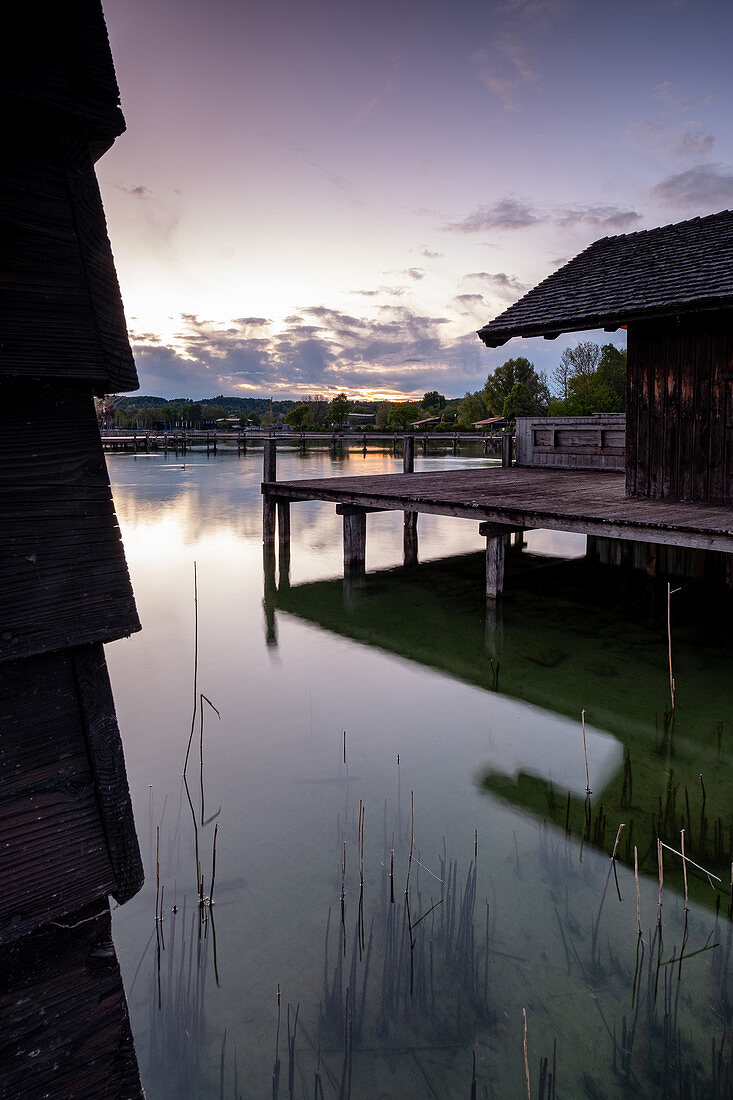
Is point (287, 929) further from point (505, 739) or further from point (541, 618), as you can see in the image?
point (541, 618)

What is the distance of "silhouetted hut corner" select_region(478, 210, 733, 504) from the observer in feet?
28.9

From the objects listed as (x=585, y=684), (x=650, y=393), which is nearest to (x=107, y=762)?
(x=585, y=684)

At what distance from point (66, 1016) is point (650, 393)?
10494 millimetres

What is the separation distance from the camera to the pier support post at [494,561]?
9578 millimetres

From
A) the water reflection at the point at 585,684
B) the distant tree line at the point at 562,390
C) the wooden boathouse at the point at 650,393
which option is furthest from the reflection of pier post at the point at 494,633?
the distant tree line at the point at 562,390

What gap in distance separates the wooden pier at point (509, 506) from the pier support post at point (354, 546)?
2 cm

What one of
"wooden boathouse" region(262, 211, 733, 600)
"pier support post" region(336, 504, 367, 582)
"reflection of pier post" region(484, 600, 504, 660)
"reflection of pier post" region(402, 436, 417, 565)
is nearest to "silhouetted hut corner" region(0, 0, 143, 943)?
"reflection of pier post" region(484, 600, 504, 660)

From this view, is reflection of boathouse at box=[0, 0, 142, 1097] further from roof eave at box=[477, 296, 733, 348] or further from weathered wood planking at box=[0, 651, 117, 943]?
roof eave at box=[477, 296, 733, 348]

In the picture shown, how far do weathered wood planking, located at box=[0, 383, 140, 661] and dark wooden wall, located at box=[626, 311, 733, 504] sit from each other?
9.61 m

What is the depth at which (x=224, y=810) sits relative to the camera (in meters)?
4.71

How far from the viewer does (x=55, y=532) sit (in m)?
1.30

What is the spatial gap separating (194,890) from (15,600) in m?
3.31

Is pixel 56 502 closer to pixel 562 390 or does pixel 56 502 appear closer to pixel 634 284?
pixel 634 284

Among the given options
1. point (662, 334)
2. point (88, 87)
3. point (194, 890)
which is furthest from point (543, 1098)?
point (662, 334)
